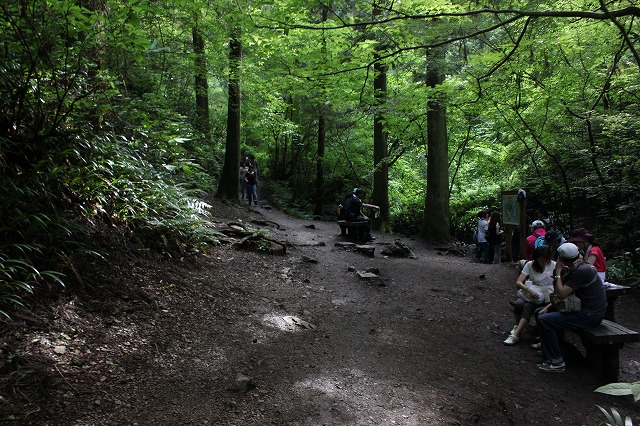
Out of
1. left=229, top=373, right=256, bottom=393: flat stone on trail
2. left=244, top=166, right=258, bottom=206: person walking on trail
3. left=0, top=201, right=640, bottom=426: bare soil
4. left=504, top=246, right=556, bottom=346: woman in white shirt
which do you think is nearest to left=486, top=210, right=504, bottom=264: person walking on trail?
left=0, top=201, right=640, bottom=426: bare soil

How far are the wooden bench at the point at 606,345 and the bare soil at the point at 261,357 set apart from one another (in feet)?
0.52

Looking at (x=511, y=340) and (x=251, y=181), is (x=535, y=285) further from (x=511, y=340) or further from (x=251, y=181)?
(x=251, y=181)

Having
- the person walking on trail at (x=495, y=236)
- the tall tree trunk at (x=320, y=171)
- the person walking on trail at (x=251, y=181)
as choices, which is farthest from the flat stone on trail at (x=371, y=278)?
the tall tree trunk at (x=320, y=171)

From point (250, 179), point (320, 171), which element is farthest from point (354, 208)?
point (320, 171)

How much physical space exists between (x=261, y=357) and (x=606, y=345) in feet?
14.1

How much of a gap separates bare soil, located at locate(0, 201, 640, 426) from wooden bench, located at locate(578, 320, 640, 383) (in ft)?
0.52

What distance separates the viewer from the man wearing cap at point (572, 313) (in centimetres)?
479

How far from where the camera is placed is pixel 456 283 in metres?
8.59

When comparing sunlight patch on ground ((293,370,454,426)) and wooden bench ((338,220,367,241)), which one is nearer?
sunlight patch on ground ((293,370,454,426))

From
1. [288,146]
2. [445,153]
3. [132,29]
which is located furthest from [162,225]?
[288,146]

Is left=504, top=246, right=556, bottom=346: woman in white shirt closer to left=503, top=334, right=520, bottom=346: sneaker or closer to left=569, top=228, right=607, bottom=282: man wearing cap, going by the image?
left=503, top=334, right=520, bottom=346: sneaker

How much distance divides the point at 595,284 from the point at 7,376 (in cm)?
608

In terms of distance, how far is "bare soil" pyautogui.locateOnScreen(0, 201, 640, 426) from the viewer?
123 inches

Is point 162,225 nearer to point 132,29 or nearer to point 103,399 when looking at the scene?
point 132,29
